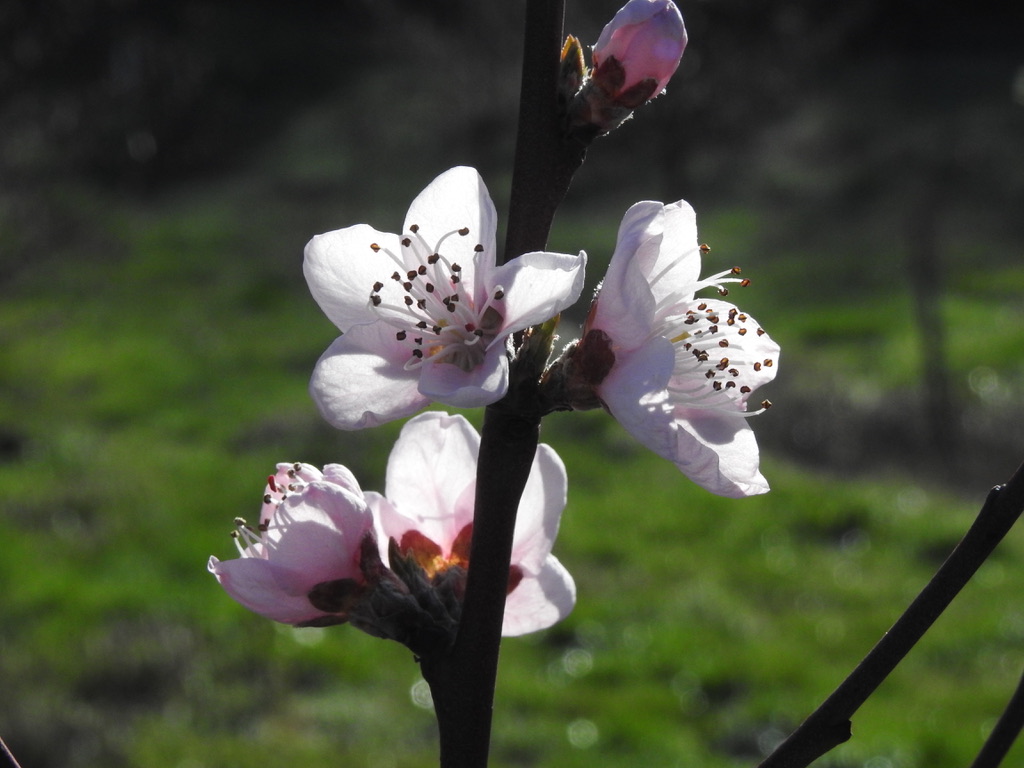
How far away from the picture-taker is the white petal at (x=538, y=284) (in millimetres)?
872

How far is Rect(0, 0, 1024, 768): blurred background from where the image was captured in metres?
4.23

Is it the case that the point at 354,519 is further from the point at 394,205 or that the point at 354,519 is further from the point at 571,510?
the point at 394,205

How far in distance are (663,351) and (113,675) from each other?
394cm

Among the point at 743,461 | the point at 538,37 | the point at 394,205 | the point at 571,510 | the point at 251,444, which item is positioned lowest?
the point at 394,205

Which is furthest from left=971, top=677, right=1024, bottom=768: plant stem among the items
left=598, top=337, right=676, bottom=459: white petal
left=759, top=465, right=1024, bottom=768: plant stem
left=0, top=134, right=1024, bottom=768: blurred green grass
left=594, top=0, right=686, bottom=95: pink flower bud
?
left=0, top=134, right=1024, bottom=768: blurred green grass

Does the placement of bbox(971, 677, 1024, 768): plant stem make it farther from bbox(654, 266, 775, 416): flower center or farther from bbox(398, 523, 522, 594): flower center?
bbox(398, 523, 522, 594): flower center

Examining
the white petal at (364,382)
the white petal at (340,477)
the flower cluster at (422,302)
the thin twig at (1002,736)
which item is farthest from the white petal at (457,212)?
the thin twig at (1002,736)

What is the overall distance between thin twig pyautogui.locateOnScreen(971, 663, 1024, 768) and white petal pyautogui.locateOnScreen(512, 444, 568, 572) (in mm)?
420

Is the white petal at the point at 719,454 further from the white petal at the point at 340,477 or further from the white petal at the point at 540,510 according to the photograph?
the white petal at the point at 340,477

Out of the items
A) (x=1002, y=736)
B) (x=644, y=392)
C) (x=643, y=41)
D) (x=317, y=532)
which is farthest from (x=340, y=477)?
(x=1002, y=736)

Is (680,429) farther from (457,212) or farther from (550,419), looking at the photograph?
(550,419)

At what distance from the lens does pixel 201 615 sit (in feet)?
15.8

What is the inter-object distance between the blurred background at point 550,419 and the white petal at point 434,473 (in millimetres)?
2977

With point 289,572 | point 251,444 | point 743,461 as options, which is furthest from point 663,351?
point 251,444
